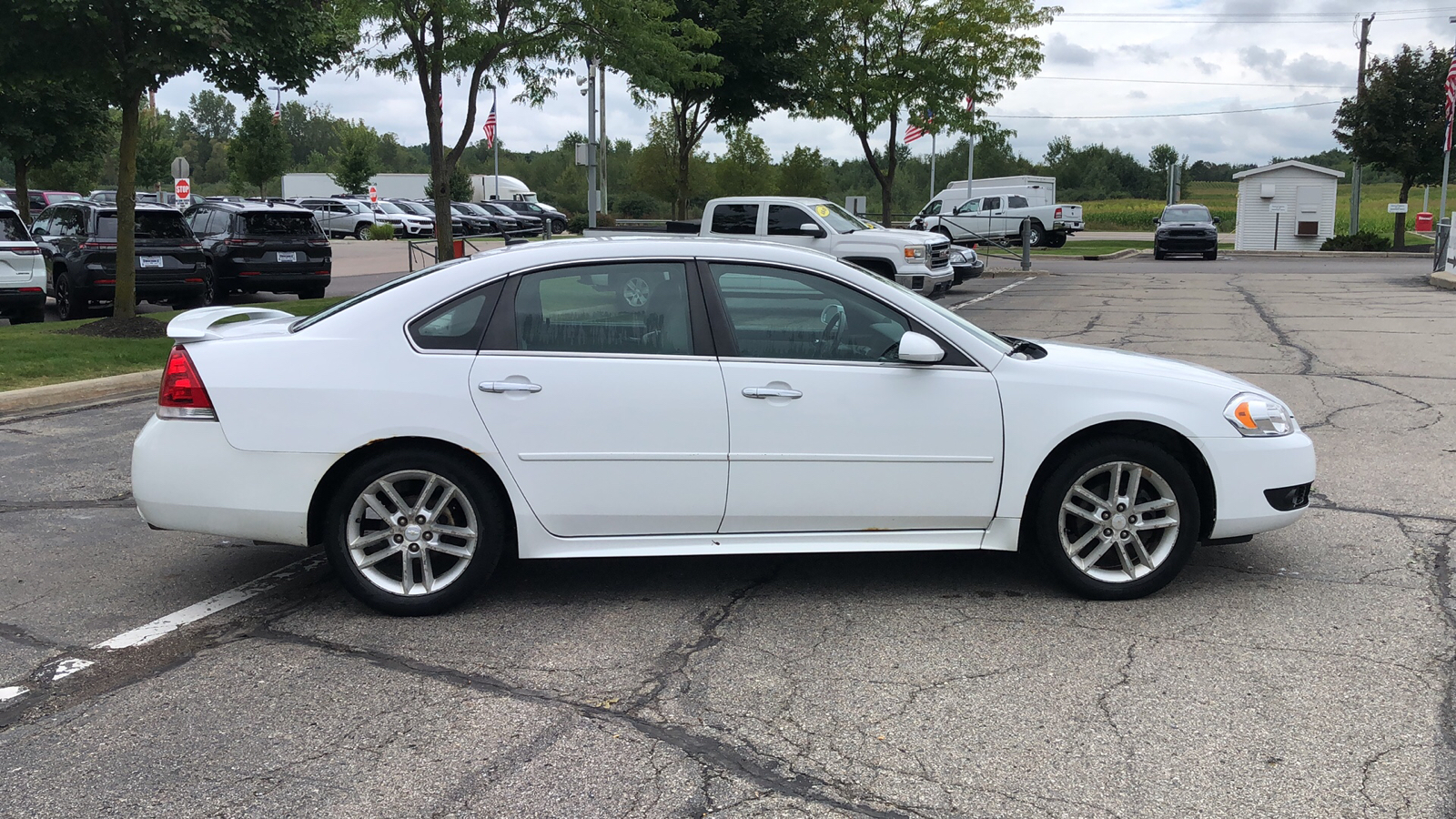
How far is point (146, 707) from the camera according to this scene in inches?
154

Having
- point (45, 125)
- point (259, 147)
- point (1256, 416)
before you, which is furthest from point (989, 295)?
point (259, 147)

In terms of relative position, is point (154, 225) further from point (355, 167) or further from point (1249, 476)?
point (355, 167)

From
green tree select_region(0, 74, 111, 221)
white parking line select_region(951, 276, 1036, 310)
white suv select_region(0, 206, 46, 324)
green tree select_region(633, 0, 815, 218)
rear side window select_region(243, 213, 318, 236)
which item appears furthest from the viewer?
green tree select_region(633, 0, 815, 218)

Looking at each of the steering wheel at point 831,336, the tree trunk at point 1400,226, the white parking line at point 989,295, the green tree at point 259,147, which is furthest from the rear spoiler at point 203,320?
the green tree at point 259,147

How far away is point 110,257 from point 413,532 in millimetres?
14048

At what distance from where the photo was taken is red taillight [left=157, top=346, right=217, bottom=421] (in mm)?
4723

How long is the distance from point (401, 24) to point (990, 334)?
12.8m

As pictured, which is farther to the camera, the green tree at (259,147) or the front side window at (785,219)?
the green tree at (259,147)

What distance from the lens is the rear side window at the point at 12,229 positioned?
595 inches

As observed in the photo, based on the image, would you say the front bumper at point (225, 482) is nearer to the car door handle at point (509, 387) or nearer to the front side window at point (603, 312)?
the car door handle at point (509, 387)

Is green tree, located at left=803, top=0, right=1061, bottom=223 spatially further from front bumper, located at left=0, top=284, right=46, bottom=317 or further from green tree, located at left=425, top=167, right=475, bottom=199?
green tree, located at left=425, top=167, right=475, bottom=199

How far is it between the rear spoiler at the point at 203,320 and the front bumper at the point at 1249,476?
4.17 m

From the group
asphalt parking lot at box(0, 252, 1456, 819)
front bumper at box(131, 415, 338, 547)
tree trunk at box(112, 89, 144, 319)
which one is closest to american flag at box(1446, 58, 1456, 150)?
asphalt parking lot at box(0, 252, 1456, 819)

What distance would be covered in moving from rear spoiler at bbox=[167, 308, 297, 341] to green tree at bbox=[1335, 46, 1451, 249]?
127 ft
